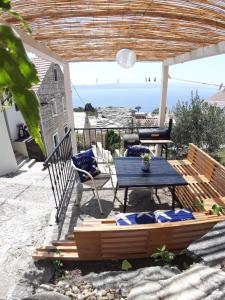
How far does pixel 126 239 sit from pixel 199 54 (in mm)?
3156

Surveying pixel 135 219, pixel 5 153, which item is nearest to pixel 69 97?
pixel 5 153

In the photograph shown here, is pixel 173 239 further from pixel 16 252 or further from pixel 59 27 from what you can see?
pixel 59 27

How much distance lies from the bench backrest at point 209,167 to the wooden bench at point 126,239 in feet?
3.52

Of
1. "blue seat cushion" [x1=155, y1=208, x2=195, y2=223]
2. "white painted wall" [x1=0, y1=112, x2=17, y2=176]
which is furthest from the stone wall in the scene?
"blue seat cushion" [x1=155, y1=208, x2=195, y2=223]

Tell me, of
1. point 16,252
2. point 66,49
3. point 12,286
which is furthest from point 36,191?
point 66,49

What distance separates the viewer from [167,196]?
4.03 m

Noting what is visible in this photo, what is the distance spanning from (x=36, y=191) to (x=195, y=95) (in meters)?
5.55

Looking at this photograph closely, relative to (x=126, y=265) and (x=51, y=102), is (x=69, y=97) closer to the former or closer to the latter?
(x=126, y=265)

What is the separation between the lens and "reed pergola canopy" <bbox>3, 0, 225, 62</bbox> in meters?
1.92

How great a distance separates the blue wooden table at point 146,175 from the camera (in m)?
3.10

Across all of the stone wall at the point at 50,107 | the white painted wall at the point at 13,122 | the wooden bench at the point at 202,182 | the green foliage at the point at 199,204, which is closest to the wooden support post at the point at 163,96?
the wooden bench at the point at 202,182

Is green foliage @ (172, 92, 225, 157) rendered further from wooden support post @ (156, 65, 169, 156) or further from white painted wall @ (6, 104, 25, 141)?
white painted wall @ (6, 104, 25, 141)

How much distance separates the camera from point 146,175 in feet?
11.1

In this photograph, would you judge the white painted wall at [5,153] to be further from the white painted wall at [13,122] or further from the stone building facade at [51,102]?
the stone building facade at [51,102]
